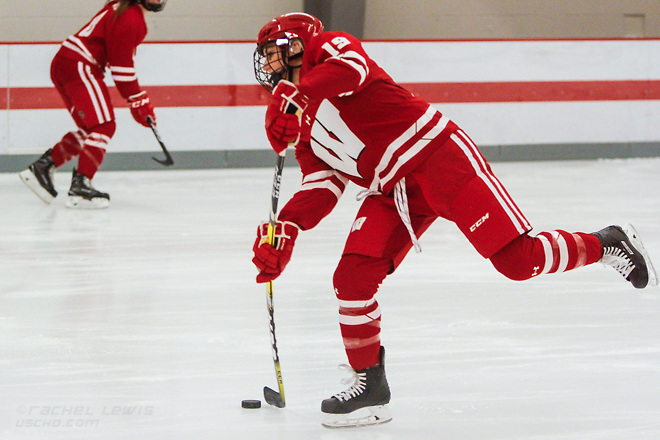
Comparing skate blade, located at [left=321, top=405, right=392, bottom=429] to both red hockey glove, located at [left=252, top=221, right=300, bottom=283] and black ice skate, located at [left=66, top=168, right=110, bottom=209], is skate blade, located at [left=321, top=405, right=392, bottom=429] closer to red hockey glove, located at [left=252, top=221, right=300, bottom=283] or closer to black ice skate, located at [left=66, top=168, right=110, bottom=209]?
red hockey glove, located at [left=252, top=221, right=300, bottom=283]

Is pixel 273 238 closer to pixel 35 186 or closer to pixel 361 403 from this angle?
pixel 361 403

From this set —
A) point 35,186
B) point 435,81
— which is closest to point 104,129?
point 35,186

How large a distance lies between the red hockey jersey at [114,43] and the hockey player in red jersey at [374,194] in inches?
114

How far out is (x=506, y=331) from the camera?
272 cm

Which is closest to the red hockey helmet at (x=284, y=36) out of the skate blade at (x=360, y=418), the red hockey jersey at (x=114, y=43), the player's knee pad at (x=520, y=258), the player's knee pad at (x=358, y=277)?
Answer: the player's knee pad at (x=358, y=277)

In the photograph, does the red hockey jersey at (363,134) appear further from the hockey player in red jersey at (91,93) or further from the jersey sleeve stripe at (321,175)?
the hockey player in red jersey at (91,93)

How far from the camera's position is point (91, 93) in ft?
16.3

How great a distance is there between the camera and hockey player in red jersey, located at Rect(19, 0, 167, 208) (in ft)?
16.0

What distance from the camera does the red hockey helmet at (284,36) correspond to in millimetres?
2008

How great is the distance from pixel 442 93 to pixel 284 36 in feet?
15.5

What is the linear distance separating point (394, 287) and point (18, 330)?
1250 mm

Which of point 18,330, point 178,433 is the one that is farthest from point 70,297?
point 178,433

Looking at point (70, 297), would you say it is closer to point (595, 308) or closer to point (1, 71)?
point (595, 308)

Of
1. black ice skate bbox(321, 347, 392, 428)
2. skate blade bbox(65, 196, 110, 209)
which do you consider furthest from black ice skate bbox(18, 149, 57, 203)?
black ice skate bbox(321, 347, 392, 428)
